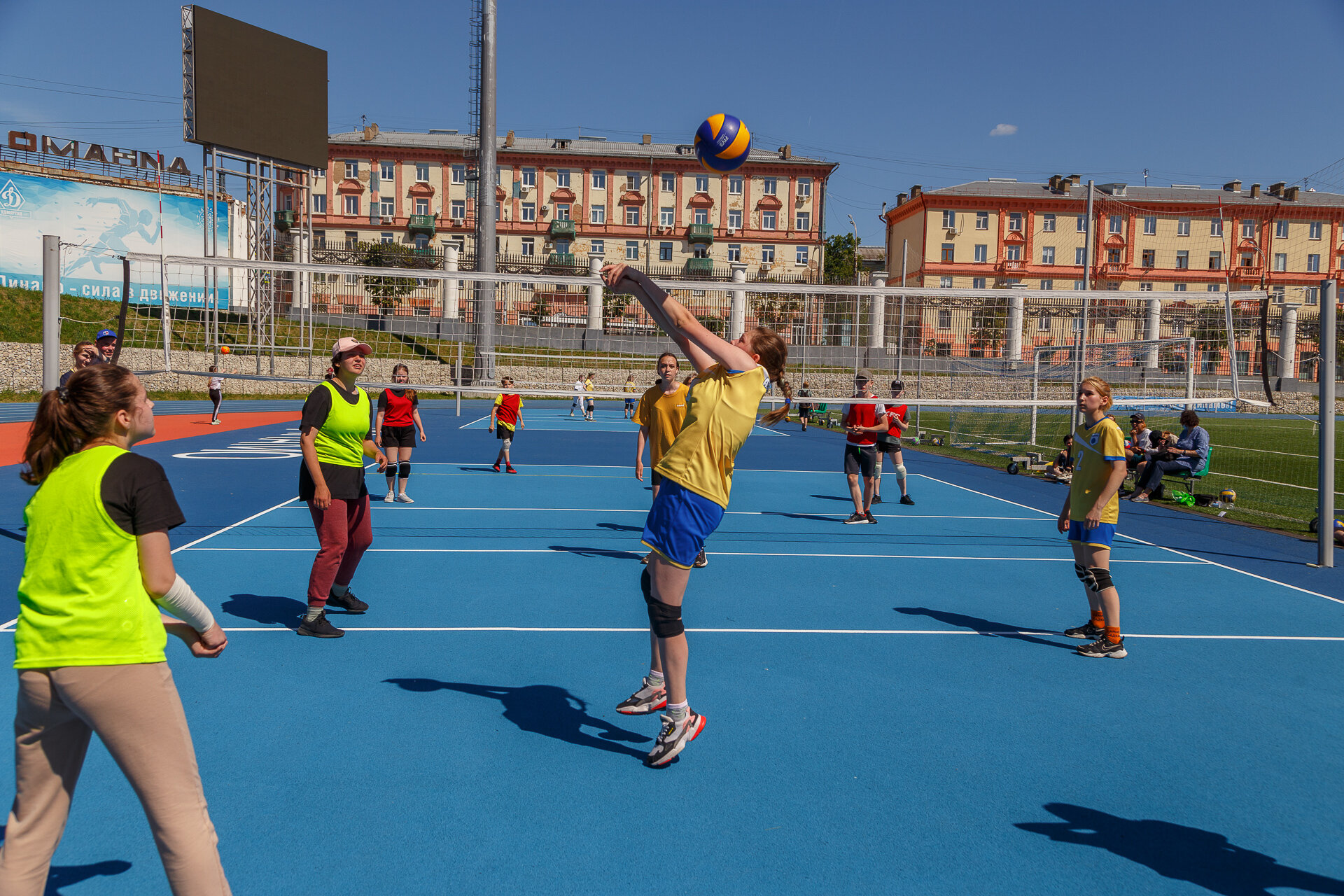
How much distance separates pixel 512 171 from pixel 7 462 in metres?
70.2

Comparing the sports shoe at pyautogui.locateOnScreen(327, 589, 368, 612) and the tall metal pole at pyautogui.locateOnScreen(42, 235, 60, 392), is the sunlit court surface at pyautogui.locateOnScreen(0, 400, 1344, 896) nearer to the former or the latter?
the sports shoe at pyautogui.locateOnScreen(327, 589, 368, 612)

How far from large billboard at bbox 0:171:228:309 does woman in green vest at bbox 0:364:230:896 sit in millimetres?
42092

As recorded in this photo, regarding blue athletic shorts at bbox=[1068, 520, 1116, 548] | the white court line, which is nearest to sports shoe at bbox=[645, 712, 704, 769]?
blue athletic shorts at bbox=[1068, 520, 1116, 548]

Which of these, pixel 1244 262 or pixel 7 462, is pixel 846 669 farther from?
pixel 1244 262

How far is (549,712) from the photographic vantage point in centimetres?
493

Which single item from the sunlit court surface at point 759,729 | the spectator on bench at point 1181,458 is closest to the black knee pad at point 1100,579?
the sunlit court surface at point 759,729

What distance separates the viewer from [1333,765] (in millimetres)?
4449

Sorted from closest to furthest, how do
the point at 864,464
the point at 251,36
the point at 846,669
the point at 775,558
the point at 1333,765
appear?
the point at 1333,765
the point at 846,669
the point at 775,558
the point at 864,464
the point at 251,36

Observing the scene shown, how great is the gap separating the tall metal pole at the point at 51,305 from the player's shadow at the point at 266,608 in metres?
3.24

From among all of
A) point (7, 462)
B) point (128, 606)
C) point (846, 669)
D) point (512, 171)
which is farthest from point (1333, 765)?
point (512, 171)

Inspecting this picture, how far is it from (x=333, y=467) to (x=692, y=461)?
343 centimetres

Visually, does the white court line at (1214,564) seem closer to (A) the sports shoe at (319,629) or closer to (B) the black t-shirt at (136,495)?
(A) the sports shoe at (319,629)

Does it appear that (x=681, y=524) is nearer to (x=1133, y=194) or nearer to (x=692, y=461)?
(x=692, y=461)

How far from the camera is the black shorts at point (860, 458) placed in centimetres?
1167
